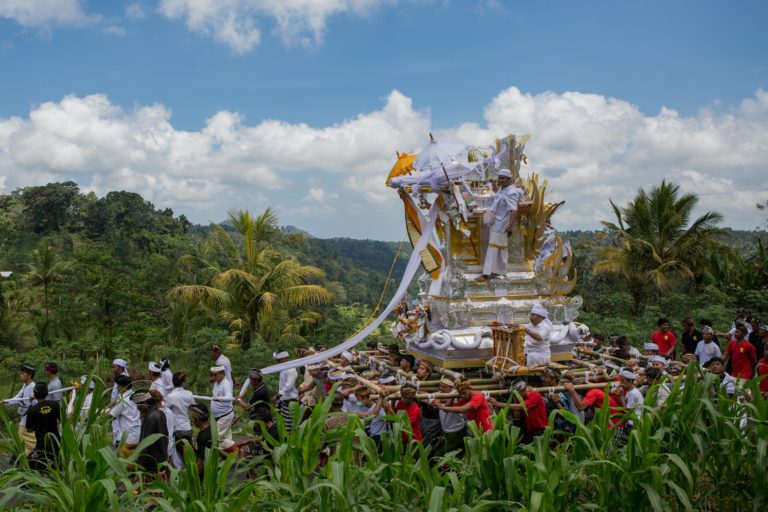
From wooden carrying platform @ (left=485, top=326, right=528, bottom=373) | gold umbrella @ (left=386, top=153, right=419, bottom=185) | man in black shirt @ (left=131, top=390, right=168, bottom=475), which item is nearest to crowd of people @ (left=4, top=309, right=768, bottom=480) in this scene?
man in black shirt @ (left=131, top=390, right=168, bottom=475)

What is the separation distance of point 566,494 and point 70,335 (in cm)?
1535

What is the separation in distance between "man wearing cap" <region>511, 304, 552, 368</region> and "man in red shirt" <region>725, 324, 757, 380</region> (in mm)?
2667

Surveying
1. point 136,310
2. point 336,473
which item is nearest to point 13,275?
point 136,310

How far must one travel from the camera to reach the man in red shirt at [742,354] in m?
8.73

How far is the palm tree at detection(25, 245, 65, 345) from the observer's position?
17703 mm

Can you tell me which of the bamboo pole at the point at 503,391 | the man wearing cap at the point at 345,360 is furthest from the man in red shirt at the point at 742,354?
the man wearing cap at the point at 345,360

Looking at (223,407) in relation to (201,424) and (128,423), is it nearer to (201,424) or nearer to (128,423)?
(201,424)

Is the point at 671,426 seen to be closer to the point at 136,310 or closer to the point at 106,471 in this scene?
the point at 106,471

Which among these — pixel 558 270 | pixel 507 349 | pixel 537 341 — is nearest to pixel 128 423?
pixel 507 349

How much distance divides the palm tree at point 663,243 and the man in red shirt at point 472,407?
13.4 meters

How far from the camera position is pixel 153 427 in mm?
6254

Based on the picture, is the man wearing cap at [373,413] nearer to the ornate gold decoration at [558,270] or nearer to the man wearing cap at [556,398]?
the man wearing cap at [556,398]

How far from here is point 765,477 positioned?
431cm

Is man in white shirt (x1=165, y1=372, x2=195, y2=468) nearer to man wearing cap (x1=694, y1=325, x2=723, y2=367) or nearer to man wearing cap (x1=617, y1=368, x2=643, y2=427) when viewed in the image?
man wearing cap (x1=617, y1=368, x2=643, y2=427)
